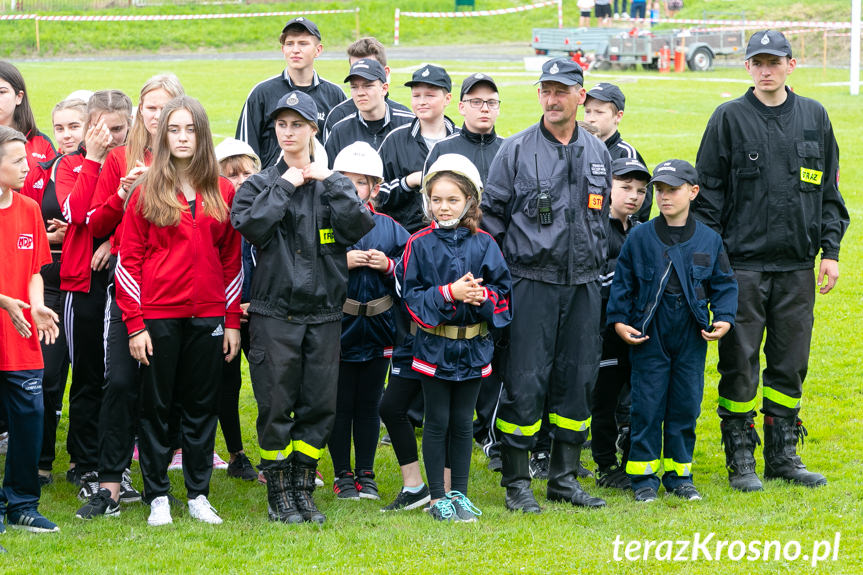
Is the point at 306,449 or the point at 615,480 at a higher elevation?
the point at 306,449

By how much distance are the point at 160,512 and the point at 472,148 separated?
3.03 metres

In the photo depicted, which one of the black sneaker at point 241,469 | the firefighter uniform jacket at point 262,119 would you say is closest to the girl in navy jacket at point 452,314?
the black sneaker at point 241,469

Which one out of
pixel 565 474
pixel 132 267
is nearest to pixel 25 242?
pixel 132 267

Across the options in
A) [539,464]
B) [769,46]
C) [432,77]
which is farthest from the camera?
[432,77]

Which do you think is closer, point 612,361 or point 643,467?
point 643,467

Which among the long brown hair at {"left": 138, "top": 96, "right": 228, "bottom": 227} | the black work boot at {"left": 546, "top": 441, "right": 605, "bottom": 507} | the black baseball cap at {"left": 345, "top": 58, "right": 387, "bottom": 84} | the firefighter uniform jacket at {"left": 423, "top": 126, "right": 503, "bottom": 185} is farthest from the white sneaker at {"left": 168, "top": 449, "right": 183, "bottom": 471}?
the black baseball cap at {"left": 345, "top": 58, "right": 387, "bottom": 84}

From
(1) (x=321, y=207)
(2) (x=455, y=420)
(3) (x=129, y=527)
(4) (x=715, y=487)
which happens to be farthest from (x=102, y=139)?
(4) (x=715, y=487)

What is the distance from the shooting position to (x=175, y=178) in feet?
19.3

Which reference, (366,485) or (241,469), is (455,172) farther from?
(241,469)

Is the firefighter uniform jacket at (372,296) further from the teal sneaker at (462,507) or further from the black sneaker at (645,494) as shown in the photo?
the black sneaker at (645,494)

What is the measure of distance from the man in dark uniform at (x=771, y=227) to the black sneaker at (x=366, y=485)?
7.37 ft

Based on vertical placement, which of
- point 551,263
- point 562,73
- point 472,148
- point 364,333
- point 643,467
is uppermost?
point 562,73

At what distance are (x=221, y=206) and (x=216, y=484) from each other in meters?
1.94

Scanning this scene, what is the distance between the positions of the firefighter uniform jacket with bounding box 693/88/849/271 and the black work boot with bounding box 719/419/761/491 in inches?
39.8
